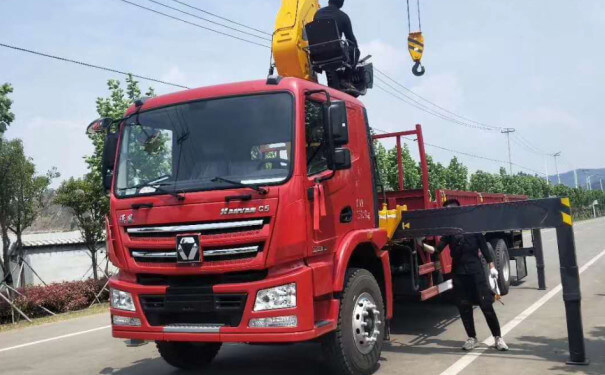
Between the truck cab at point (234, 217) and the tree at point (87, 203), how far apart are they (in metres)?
10.4

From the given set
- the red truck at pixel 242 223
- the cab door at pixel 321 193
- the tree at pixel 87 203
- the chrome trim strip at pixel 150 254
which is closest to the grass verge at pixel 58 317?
the tree at pixel 87 203

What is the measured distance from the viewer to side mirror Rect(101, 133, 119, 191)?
5.66 m

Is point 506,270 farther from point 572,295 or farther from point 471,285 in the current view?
point 572,295

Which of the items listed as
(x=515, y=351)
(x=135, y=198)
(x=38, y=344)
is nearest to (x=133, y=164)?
(x=135, y=198)

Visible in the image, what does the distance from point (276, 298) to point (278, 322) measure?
189 mm

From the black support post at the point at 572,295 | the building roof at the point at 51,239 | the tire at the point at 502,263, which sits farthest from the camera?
the building roof at the point at 51,239

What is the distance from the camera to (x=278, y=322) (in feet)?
15.1

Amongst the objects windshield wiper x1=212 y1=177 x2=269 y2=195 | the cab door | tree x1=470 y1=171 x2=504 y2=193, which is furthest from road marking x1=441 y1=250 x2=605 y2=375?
tree x1=470 y1=171 x2=504 y2=193

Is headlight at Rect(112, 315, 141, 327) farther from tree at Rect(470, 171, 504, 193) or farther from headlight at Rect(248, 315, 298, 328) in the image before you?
tree at Rect(470, 171, 504, 193)

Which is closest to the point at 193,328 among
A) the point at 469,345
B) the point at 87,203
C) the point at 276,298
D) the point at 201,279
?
the point at 201,279

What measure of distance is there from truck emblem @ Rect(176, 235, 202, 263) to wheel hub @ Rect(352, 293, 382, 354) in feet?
5.21

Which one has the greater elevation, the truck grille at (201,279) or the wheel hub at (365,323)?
the truck grille at (201,279)

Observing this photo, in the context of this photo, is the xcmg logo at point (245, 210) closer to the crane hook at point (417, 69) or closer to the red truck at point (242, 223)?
the red truck at point (242, 223)

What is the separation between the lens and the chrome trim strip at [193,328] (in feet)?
15.6
